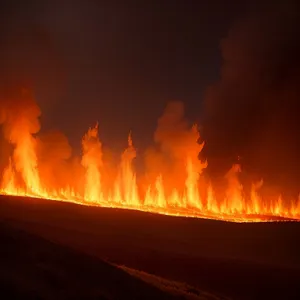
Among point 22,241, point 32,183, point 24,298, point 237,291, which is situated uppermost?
point 32,183

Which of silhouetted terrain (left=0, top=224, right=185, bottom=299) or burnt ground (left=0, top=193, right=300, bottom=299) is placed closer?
silhouetted terrain (left=0, top=224, right=185, bottom=299)

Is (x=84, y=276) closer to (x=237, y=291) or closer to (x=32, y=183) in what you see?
(x=237, y=291)

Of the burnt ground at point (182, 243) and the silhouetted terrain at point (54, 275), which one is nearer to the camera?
the silhouetted terrain at point (54, 275)

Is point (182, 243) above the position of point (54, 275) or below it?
above

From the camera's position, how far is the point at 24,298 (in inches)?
312

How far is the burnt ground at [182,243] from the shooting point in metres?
24.1

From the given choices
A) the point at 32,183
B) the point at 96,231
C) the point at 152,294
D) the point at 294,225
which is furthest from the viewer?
the point at 32,183

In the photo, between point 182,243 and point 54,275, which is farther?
point 182,243

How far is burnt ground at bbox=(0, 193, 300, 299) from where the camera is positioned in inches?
948

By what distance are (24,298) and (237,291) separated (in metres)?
16.9

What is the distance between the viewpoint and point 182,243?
36.7m

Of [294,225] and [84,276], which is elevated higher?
[294,225]

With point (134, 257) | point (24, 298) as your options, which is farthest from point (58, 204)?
point (24, 298)

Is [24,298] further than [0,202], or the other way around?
[0,202]
